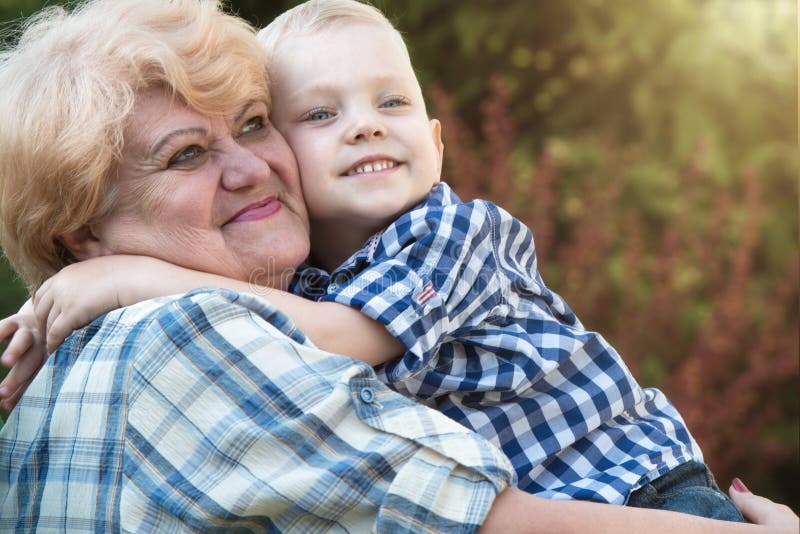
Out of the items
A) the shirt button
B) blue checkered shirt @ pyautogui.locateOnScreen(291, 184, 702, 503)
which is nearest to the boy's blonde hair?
blue checkered shirt @ pyautogui.locateOnScreen(291, 184, 702, 503)

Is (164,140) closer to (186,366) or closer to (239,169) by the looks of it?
(239,169)

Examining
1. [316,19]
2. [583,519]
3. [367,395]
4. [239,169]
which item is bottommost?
[583,519]

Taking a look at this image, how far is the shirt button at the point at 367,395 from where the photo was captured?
4.50ft

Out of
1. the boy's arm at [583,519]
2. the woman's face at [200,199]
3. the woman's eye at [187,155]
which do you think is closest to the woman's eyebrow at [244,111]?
the woman's face at [200,199]

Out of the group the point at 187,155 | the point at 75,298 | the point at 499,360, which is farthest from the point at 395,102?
the point at 75,298

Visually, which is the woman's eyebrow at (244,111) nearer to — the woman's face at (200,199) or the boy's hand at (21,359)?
the woman's face at (200,199)

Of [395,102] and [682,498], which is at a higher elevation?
[395,102]

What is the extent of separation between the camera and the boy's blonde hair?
200 centimetres

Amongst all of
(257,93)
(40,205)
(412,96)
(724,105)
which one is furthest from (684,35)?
(40,205)

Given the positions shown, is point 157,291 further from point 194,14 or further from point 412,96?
point 412,96

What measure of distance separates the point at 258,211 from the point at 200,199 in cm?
13

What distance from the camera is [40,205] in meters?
1.72

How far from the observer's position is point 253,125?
1872 mm

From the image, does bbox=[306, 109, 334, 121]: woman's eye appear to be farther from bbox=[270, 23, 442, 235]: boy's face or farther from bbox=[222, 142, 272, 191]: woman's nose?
bbox=[222, 142, 272, 191]: woman's nose
